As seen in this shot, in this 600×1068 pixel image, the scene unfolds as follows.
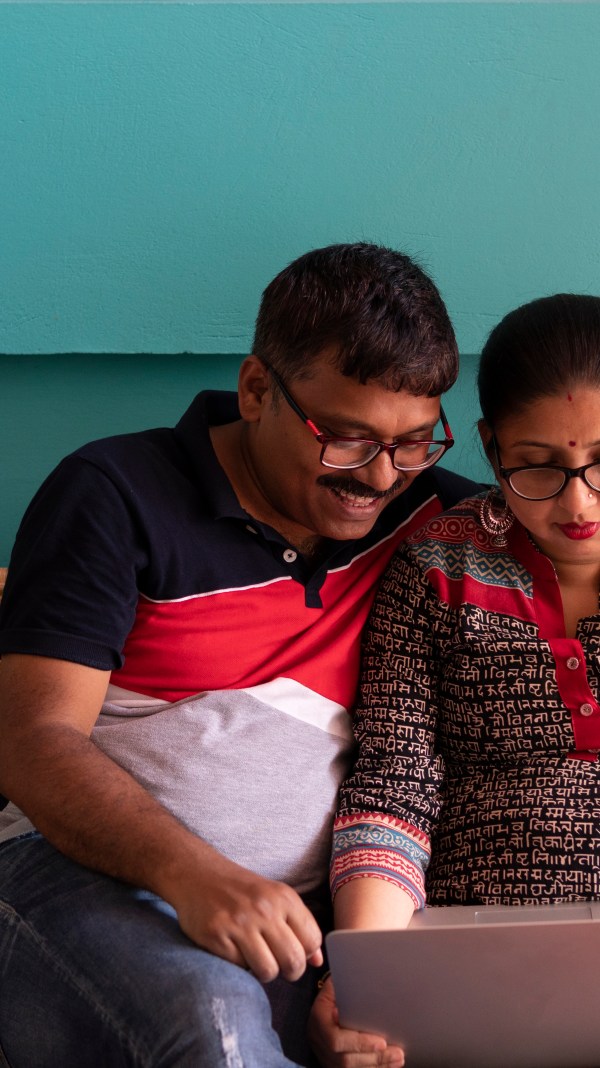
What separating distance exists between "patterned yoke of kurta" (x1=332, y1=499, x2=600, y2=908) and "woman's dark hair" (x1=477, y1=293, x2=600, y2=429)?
7.8 inches

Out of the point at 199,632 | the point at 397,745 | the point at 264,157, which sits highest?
the point at 264,157

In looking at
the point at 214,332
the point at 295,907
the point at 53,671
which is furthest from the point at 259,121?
the point at 295,907

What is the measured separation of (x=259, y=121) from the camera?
1.72 m

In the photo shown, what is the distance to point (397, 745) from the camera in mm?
1421

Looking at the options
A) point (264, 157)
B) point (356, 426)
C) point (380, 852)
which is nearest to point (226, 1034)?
point (380, 852)

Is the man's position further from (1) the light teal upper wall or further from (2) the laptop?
(1) the light teal upper wall

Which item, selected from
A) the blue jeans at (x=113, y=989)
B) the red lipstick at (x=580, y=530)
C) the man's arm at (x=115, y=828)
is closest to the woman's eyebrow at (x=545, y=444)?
Result: the red lipstick at (x=580, y=530)

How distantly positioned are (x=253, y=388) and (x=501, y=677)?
1.70ft

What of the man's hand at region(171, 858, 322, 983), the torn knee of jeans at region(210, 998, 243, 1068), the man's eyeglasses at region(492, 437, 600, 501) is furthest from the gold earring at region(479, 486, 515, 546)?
the torn knee of jeans at region(210, 998, 243, 1068)

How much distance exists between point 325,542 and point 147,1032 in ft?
2.40

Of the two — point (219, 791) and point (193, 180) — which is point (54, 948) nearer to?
point (219, 791)

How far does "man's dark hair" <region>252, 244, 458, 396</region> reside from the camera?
1.36 metres

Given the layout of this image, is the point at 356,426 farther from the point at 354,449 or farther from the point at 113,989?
the point at 113,989

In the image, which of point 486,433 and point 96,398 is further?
point 96,398
